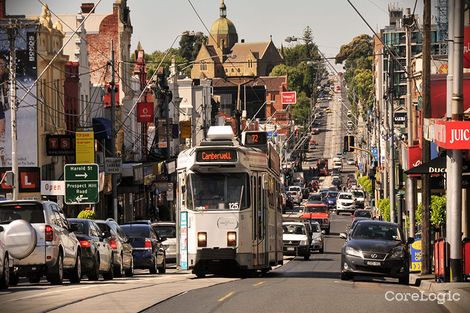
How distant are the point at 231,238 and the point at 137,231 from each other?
31.6 feet

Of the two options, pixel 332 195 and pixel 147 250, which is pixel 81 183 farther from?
pixel 332 195

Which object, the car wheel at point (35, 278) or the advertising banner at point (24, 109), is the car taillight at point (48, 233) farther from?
the advertising banner at point (24, 109)

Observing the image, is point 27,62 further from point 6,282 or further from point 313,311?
point 313,311

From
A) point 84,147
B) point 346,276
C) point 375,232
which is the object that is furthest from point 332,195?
point 346,276

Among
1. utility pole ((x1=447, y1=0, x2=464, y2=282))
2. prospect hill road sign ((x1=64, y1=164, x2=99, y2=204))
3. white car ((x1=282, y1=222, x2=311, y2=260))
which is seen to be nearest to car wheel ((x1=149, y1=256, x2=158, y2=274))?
prospect hill road sign ((x1=64, y1=164, x2=99, y2=204))

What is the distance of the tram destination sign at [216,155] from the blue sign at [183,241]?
1541 mm

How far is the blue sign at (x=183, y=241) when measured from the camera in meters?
31.6

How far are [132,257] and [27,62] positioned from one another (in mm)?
25377

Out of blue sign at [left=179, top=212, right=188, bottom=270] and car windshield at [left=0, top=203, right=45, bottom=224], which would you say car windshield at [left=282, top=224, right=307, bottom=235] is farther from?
car windshield at [left=0, top=203, right=45, bottom=224]

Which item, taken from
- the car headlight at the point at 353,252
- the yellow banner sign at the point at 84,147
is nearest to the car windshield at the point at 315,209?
the yellow banner sign at the point at 84,147

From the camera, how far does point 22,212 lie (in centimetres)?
2747

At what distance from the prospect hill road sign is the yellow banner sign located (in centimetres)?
701

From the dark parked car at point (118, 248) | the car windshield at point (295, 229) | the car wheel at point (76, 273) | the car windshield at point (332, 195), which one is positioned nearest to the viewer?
the car wheel at point (76, 273)

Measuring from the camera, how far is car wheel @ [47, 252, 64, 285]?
92.2 ft
